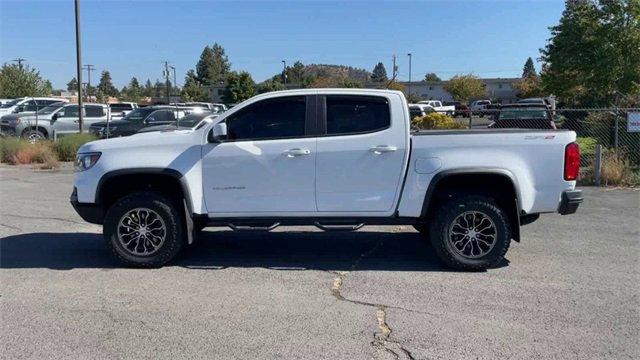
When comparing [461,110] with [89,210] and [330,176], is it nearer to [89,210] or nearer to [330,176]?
[330,176]

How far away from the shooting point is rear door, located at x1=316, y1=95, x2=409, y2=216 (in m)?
6.44

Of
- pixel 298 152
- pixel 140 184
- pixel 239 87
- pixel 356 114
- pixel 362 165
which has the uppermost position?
pixel 239 87

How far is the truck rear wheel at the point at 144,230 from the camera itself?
659 centimetres

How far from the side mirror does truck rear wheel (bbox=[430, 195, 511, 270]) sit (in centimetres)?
244

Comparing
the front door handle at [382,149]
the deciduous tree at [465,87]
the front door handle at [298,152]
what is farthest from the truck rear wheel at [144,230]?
the deciduous tree at [465,87]

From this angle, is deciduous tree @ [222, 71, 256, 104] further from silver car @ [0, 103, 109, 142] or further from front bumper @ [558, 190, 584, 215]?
front bumper @ [558, 190, 584, 215]

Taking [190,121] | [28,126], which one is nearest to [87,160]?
[190,121]

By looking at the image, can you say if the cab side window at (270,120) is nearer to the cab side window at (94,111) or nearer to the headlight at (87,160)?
the headlight at (87,160)

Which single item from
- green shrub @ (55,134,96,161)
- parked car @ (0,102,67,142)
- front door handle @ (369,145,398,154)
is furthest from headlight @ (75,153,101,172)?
parked car @ (0,102,67,142)

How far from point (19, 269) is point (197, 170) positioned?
89.2 inches

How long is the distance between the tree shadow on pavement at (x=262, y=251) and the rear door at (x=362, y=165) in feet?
2.46

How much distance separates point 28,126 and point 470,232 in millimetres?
20818

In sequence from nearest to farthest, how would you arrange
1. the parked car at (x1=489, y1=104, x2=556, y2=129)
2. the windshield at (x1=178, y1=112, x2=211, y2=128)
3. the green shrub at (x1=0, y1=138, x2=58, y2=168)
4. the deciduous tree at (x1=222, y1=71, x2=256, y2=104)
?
the parked car at (x1=489, y1=104, x2=556, y2=129)
the green shrub at (x1=0, y1=138, x2=58, y2=168)
the windshield at (x1=178, y1=112, x2=211, y2=128)
the deciduous tree at (x1=222, y1=71, x2=256, y2=104)

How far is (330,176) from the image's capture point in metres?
6.48
